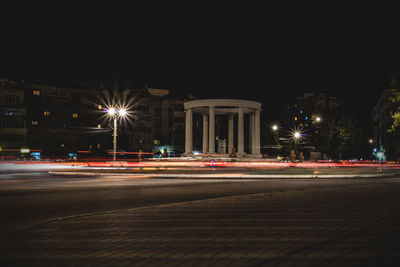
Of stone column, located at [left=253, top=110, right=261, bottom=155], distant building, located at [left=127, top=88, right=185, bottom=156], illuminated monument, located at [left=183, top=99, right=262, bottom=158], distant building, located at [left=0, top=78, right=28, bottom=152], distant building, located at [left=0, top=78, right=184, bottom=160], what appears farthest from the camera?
distant building, located at [left=127, top=88, right=185, bottom=156]

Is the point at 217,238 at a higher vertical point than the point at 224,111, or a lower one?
lower

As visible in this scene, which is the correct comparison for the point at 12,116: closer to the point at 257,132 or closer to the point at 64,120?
the point at 64,120

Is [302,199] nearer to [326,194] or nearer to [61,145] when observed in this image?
[326,194]

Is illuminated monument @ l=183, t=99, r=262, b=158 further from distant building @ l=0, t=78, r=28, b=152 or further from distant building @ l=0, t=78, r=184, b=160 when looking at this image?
distant building @ l=0, t=78, r=28, b=152

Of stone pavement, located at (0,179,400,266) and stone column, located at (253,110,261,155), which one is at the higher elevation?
stone column, located at (253,110,261,155)

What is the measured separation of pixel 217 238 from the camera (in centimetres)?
689

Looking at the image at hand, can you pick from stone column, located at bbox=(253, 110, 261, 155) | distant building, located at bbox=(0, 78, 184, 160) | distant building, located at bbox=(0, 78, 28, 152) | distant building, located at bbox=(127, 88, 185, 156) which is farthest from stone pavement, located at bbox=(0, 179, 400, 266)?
distant building, located at bbox=(127, 88, 185, 156)

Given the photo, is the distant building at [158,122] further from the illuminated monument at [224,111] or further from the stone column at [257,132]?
the stone column at [257,132]

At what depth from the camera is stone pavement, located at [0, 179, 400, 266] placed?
5676 millimetres

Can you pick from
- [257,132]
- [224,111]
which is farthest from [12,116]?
[257,132]

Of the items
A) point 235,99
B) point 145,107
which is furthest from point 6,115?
point 235,99

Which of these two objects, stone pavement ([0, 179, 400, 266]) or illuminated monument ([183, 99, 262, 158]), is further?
illuminated monument ([183, 99, 262, 158])

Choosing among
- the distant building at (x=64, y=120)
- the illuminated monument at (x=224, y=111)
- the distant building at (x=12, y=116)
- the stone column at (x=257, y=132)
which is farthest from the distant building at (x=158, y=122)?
the stone column at (x=257, y=132)

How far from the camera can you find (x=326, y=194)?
13703mm
